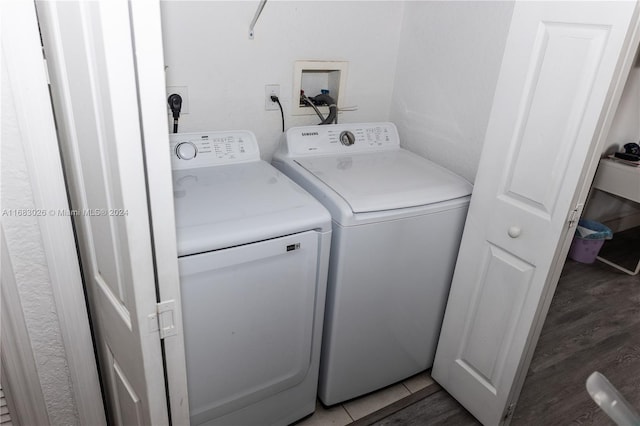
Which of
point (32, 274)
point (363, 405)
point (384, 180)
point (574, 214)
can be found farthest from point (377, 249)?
point (32, 274)

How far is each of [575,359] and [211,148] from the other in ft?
6.64

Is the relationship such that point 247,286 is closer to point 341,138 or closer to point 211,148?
point 211,148

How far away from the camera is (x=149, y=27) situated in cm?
67

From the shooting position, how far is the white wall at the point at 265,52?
64.7 inches

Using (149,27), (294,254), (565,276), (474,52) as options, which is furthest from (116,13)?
(565,276)

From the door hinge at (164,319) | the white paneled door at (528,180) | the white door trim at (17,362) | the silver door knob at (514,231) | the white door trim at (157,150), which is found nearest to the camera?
the white door trim at (157,150)

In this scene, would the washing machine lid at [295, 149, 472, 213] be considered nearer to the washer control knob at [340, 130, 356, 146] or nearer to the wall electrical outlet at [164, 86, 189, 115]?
the washer control knob at [340, 130, 356, 146]

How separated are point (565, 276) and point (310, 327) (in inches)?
85.8

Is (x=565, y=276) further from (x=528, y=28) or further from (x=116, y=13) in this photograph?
(x=116, y=13)

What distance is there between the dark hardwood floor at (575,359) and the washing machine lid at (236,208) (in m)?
0.96

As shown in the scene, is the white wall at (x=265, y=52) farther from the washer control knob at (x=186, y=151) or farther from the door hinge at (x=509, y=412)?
the door hinge at (x=509, y=412)

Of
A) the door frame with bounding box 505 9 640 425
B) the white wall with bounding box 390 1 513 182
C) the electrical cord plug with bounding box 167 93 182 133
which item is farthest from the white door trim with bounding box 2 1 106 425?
the white wall with bounding box 390 1 513 182

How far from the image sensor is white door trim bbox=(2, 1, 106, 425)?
2.99ft

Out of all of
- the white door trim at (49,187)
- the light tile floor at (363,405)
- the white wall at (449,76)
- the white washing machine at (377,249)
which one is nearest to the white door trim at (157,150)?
the white door trim at (49,187)
